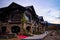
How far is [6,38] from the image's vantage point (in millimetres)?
6426

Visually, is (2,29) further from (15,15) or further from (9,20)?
(15,15)

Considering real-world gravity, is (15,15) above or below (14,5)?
below

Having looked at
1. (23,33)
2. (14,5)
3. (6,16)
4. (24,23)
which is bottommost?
(23,33)

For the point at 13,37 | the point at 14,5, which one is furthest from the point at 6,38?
the point at 14,5

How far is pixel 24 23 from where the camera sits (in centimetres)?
1517

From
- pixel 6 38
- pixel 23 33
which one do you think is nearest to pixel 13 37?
pixel 6 38

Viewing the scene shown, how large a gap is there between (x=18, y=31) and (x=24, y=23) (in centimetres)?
127

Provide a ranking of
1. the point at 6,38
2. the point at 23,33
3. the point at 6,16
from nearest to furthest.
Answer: the point at 6,38
the point at 23,33
the point at 6,16

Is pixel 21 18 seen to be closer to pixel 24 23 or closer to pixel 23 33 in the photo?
pixel 24 23

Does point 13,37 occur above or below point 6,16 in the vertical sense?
below

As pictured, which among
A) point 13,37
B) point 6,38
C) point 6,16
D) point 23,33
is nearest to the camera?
point 6,38

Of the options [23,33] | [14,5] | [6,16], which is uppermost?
[14,5]

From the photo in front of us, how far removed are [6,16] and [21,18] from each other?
2.04m

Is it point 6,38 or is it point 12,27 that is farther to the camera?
point 12,27
